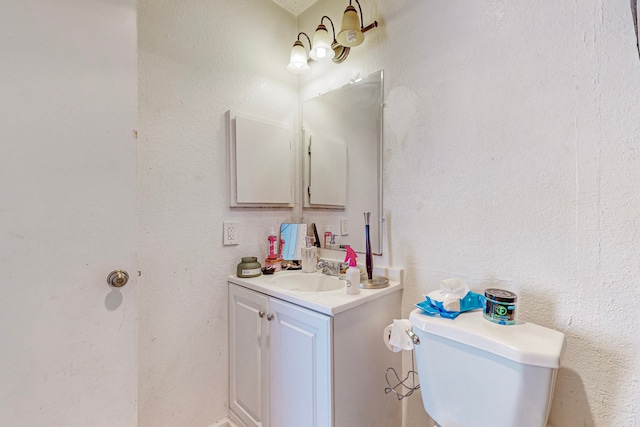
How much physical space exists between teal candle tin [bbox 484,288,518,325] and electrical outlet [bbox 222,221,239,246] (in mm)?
1126

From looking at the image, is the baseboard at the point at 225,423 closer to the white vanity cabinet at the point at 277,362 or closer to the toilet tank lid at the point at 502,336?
the white vanity cabinet at the point at 277,362

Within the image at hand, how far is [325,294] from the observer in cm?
110

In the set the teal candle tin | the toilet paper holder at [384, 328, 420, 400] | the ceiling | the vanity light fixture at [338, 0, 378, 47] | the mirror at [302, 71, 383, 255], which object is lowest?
the toilet paper holder at [384, 328, 420, 400]

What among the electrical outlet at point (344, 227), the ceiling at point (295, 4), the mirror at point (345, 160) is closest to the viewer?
the mirror at point (345, 160)

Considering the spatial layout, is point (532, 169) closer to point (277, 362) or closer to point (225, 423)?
point (277, 362)

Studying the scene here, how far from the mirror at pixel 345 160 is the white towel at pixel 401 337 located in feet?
1.29

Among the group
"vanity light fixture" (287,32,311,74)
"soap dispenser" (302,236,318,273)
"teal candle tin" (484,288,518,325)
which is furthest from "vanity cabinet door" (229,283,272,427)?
"vanity light fixture" (287,32,311,74)

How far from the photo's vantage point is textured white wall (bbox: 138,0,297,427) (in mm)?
1163

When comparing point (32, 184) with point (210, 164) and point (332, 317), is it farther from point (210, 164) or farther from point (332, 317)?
point (332, 317)

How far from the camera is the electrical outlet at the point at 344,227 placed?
1.47m

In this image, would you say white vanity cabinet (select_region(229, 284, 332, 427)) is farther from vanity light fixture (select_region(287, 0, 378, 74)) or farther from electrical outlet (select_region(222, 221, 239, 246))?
vanity light fixture (select_region(287, 0, 378, 74))

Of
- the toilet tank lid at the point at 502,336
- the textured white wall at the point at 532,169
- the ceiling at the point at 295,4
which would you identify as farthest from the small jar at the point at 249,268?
the ceiling at the point at 295,4

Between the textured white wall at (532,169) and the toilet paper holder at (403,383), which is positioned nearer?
the textured white wall at (532,169)

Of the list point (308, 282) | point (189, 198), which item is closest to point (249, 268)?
point (308, 282)
